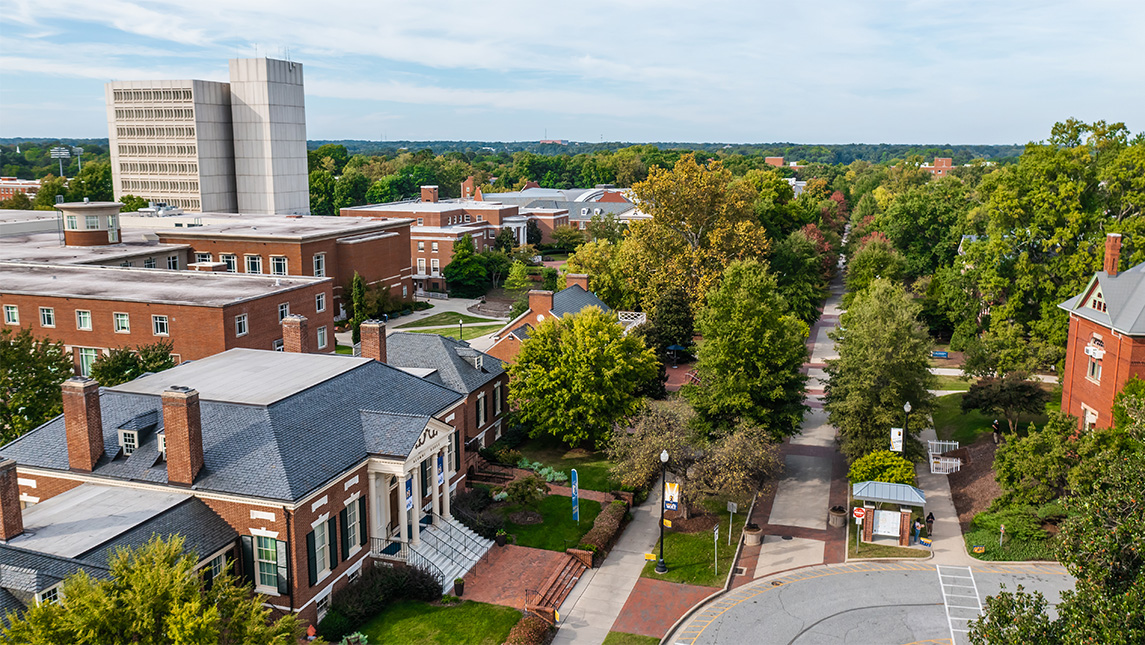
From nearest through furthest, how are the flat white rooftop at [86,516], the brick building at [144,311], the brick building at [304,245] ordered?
the flat white rooftop at [86,516] < the brick building at [144,311] < the brick building at [304,245]

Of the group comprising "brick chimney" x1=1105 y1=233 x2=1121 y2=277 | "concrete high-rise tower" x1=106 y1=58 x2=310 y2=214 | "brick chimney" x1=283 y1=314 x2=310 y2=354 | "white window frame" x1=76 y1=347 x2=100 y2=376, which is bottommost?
"white window frame" x1=76 y1=347 x2=100 y2=376

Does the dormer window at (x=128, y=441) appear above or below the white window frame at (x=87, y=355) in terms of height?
above

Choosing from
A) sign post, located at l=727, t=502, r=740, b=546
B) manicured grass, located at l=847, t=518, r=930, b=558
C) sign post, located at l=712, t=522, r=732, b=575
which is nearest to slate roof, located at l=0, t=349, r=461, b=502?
sign post, located at l=712, t=522, r=732, b=575

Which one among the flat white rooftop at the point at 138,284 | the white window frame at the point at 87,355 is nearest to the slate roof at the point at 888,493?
the flat white rooftop at the point at 138,284

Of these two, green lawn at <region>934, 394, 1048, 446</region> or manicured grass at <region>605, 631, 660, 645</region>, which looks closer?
manicured grass at <region>605, 631, 660, 645</region>

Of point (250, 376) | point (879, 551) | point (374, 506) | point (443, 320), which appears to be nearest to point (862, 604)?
point (879, 551)

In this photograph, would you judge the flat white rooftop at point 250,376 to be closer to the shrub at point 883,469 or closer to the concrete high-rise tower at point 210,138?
the shrub at point 883,469

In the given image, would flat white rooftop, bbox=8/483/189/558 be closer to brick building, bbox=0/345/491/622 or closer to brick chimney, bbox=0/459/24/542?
brick building, bbox=0/345/491/622

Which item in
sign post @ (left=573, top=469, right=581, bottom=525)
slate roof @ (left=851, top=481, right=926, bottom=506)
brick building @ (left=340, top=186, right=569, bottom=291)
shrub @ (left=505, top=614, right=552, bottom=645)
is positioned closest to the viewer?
shrub @ (left=505, top=614, right=552, bottom=645)

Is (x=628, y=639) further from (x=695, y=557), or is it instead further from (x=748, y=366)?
(x=748, y=366)
